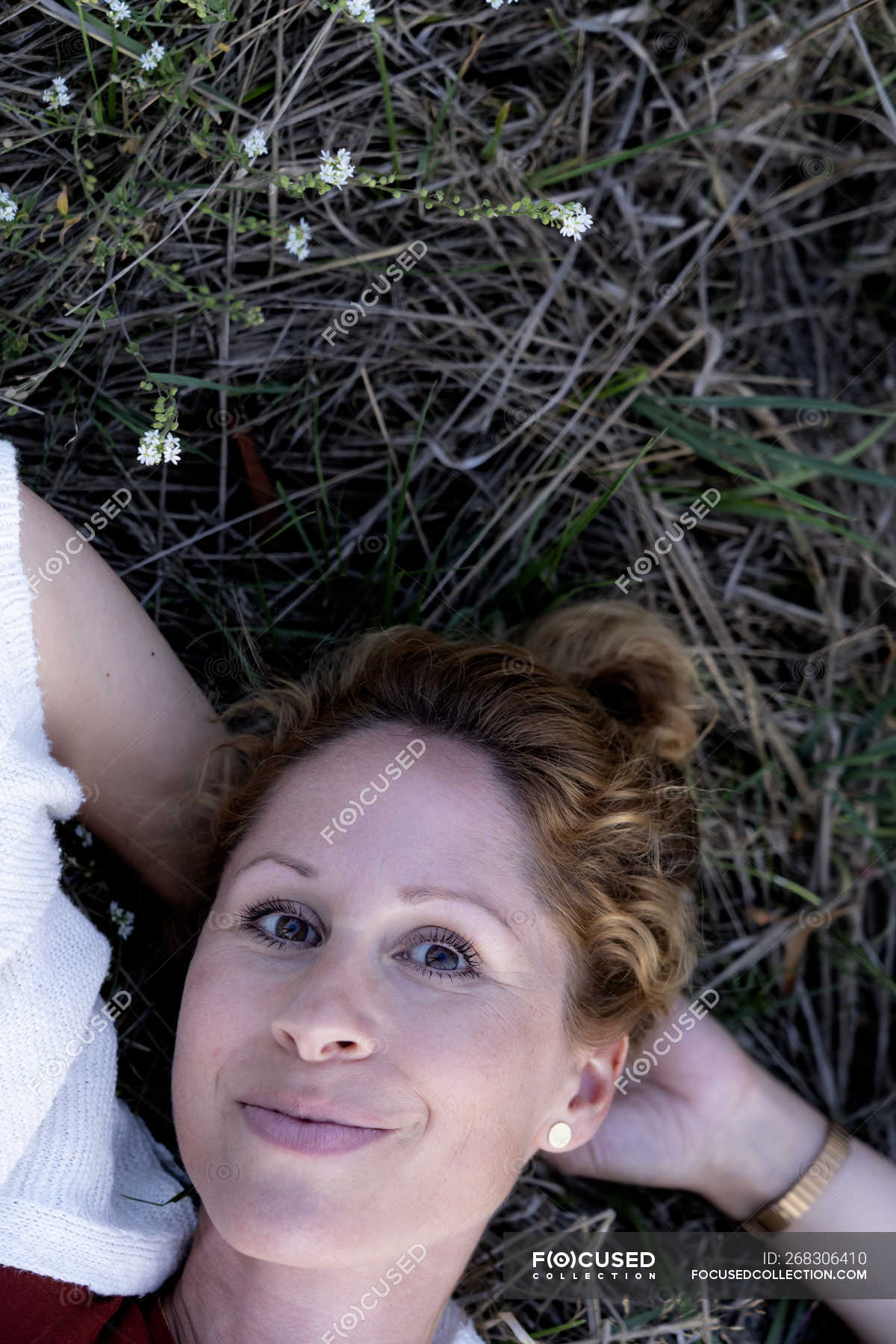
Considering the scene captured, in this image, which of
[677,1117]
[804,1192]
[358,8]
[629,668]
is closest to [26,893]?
[629,668]

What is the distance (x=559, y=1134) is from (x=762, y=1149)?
71cm

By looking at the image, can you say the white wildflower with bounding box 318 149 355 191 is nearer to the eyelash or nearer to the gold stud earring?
the eyelash

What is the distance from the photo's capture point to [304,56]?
2.24 meters

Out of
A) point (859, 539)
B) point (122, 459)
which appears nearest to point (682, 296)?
point (859, 539)

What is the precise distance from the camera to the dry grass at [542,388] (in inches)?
92.2

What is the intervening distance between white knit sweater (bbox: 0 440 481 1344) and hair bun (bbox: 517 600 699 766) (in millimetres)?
1051

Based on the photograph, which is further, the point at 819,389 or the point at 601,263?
the point at 819,389

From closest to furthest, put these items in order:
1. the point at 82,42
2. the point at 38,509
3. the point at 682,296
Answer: the point at 38,509 < the point at 82,42 < the point at 682,296

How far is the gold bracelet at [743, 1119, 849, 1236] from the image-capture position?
8.16ft

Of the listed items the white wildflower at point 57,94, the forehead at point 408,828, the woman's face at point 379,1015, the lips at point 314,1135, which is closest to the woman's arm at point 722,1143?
the woman's face at point 379,1015

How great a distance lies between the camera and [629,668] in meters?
2.45

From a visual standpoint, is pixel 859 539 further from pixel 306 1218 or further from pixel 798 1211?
pixel 306 1218

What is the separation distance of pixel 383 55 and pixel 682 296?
2.94ft

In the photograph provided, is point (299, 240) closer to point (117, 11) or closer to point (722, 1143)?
point (117, 11)
